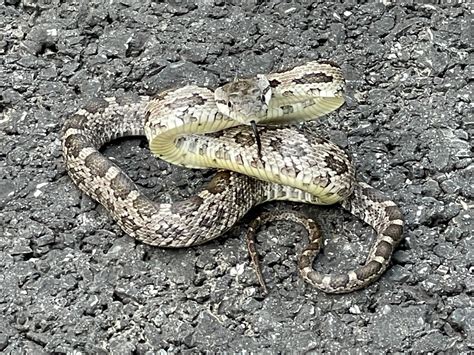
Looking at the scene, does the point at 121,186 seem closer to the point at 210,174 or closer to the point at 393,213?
the point at 210,174

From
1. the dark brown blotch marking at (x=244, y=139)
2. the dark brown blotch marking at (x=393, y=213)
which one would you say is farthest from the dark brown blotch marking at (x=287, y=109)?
the dark brown blotch marking at (x=393, y=213)

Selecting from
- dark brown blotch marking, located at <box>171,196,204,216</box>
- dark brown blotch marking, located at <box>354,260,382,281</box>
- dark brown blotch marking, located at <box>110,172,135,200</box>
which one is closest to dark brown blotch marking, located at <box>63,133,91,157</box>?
dark brown blotch marking, located at <box>110,172,135,200</box>

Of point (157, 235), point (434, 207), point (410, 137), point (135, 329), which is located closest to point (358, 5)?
point (410, 137)

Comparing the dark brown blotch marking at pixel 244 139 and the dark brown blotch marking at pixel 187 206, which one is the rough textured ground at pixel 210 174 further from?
the dark brown blotch marking at pixel 244 139

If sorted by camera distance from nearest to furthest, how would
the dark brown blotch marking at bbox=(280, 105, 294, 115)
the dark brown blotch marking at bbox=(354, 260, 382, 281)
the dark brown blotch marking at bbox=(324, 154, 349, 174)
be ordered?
the dark brown blotch marking at bbox=(354, 260, 382, 281) → the dark brown blotch marking at bbox=(324, 154, 349, 174) → the dark brown blotch marking at bbox=(280, 105, 294, 115)

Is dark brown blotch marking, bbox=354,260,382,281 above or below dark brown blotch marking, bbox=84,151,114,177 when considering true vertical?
below

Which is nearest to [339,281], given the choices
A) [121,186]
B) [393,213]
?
[393,213]

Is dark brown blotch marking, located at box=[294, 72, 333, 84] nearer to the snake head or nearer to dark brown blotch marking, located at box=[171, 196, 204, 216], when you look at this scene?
the snake head
